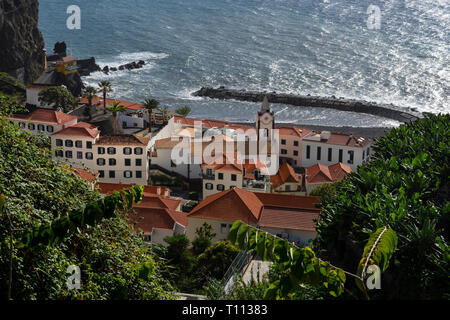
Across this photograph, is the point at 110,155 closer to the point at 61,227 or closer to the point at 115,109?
the point at 115,109

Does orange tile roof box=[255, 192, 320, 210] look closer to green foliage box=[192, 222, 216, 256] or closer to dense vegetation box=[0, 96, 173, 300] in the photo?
green foliage box=[192, 222, 216, 256]

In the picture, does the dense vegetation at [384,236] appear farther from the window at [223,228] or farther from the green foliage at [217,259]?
the window at [223,228]

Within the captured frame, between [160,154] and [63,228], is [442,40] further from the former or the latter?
[63,228]

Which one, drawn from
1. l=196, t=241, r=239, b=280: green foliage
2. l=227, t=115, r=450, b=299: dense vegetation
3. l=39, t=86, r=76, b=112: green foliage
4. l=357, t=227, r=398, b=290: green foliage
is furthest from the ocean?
l=357, t=227, r=398, b=290: green foliage

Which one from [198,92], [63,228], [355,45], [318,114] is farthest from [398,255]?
[355,45]

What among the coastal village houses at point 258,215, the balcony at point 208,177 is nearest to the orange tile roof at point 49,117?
the balcony at point 208,177

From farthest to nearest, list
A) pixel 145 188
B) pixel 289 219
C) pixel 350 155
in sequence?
pixel 350 155, pixel 145 188, pixel 289 219

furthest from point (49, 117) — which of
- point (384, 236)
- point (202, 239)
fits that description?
point (384, 236)
